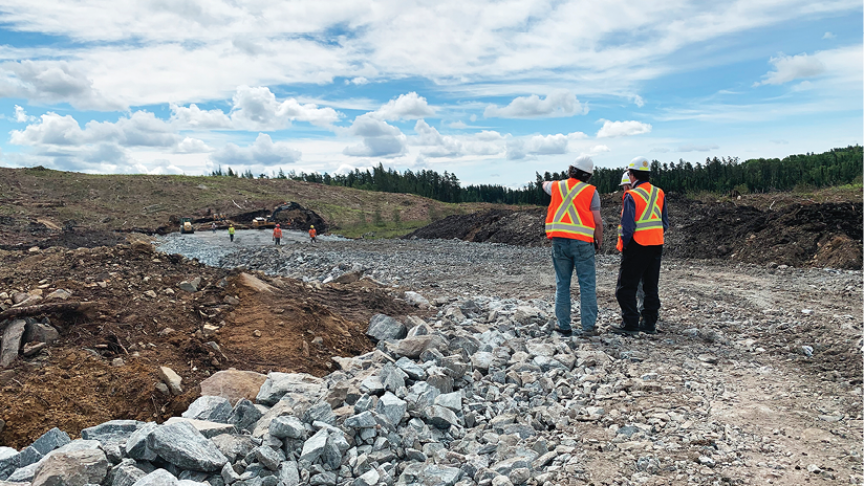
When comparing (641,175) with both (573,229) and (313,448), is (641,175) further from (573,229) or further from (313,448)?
(313,448)

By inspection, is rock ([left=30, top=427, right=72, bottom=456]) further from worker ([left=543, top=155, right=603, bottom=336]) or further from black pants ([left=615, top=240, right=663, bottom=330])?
black pants ([left=615, top=240, right=663, bottom=330])

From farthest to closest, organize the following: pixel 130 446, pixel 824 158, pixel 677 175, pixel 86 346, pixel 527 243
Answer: pixel 677 175
pixel 824 158
pixel 527 243
pixel 86 346
pixel 130 446

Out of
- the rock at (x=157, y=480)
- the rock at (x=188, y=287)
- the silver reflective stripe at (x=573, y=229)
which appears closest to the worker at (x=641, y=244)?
the silver reflective stripe at (x=573, y=229)

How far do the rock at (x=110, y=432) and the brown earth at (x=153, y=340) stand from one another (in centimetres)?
52

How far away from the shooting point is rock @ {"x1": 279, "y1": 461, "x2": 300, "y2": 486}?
11.5ft

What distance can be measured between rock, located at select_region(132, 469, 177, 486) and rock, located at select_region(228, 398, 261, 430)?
101cm

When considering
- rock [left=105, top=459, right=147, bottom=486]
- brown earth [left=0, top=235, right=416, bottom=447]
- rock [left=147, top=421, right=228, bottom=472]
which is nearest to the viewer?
rock [left=105, top=459, right=147, bottom=486]

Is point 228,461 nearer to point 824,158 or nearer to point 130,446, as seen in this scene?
point 130,446

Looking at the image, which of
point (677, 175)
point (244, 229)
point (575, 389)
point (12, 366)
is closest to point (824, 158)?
point (677, 175)

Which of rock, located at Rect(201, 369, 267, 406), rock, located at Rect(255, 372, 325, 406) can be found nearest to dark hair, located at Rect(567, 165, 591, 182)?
rock, located at Rect(255, 372, 325, 406)

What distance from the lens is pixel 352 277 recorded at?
1255cm

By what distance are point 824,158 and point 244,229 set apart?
56.6 m

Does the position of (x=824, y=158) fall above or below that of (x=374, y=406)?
above

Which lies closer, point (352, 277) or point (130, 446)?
point (130, 446)
